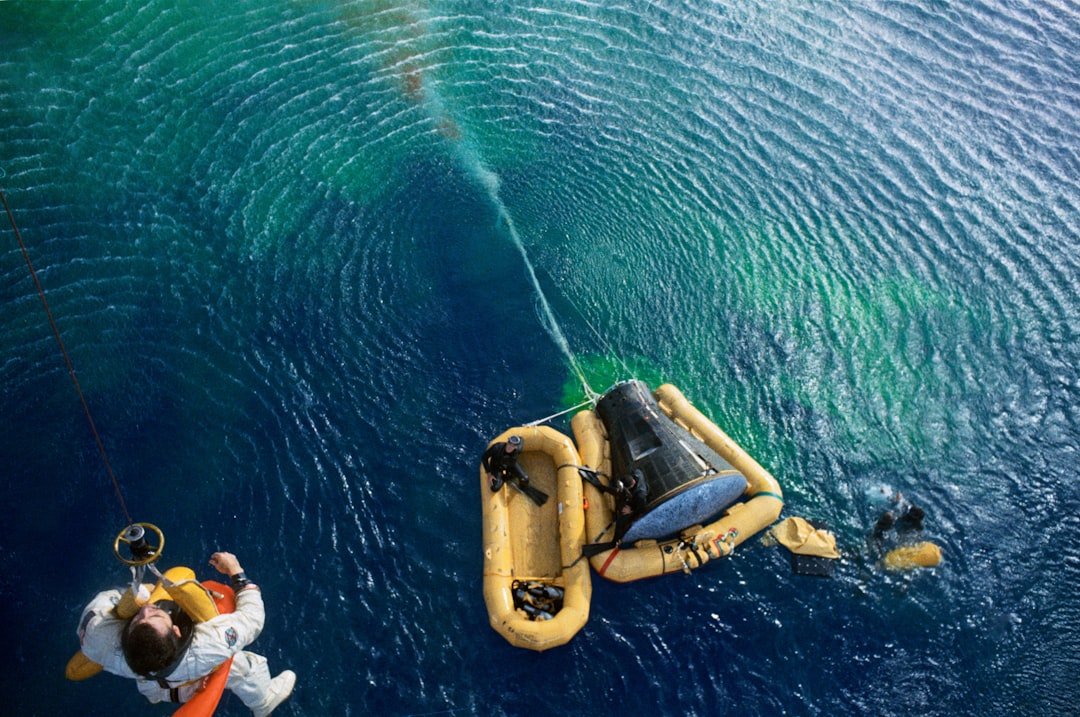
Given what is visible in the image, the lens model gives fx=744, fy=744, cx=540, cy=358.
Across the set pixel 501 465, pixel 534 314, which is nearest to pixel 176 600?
pixel 501 465

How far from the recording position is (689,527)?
1013 cm

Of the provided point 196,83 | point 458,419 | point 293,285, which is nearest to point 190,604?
point 458,419

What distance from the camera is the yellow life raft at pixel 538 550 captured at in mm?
9141

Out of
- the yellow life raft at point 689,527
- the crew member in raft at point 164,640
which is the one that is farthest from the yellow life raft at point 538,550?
the crew member in raft at point 164,640

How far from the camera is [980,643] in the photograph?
32.0ft

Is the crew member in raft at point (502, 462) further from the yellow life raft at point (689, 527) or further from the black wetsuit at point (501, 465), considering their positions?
the yellow life raft at point (689, 527)

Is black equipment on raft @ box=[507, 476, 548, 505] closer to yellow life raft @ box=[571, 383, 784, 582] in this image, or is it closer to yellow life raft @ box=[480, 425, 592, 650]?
yellow life raft @ box=[480, 425, 592, 650]

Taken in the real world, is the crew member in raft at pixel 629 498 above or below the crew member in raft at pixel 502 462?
below

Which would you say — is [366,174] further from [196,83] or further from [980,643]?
[980,643]

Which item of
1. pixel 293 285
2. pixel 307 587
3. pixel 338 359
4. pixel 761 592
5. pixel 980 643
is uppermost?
pixel 293 285

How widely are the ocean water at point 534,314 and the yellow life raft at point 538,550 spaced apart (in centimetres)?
58

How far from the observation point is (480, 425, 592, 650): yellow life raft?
9141 millimetres

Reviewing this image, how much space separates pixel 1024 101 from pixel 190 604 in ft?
59.7

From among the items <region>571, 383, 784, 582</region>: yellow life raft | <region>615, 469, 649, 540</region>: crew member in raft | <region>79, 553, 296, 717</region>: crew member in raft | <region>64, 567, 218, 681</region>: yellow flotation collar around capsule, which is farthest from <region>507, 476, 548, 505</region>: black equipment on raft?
<region>64, 567, 218, 681</region>: yellow flotation collar around capsule
